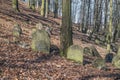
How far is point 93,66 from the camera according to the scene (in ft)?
48.6

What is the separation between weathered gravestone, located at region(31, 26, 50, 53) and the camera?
14804mm

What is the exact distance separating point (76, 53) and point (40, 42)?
1760mm

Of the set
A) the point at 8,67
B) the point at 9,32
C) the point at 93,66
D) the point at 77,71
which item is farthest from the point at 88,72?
the point at 9,32

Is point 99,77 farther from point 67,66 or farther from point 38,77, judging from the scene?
point 38,77

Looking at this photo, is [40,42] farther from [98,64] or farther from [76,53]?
[98,64]

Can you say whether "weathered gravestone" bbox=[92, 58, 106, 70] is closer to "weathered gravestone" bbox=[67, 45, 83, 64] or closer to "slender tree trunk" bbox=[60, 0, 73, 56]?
"weathered gravestone" bbox=[67, 45, 83, 64]

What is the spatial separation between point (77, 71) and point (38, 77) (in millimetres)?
2481

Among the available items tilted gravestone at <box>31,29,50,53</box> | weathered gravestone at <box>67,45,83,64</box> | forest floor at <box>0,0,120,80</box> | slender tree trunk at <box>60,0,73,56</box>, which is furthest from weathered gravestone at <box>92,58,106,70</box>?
tilted gravestone at <box>31,29,50,53</box>

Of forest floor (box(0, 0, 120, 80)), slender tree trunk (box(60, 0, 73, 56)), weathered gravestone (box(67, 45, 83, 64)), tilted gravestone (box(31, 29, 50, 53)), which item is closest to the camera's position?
forest floor (box(0, 0, 120, 80))

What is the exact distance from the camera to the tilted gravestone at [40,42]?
14.8m

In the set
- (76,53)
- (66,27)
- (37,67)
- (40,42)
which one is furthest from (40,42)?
(37,67)

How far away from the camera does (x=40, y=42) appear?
14.7 m

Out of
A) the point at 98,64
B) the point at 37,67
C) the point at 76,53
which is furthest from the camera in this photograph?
the point at 98,64

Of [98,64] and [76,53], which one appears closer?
[76,53]
